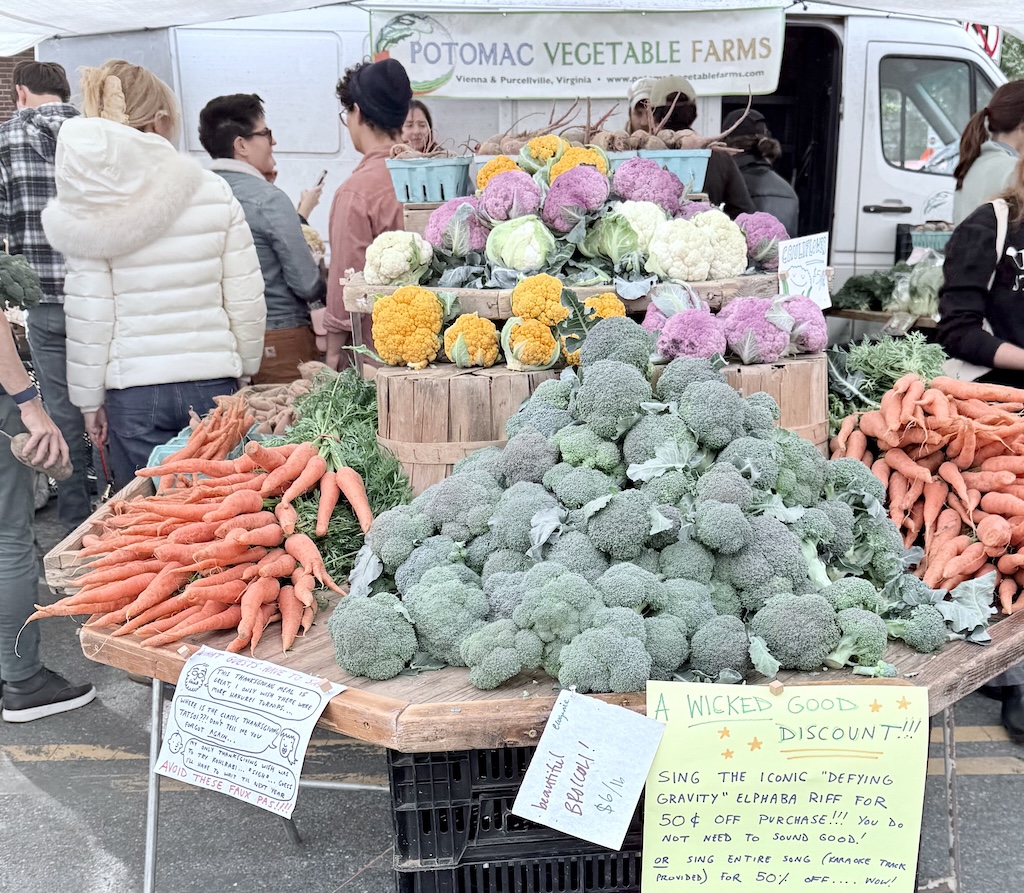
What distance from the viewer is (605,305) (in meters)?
2.67

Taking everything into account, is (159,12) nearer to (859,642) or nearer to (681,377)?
(681,377)

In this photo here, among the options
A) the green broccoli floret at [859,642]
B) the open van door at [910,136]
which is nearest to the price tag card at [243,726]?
the green broccoli floret at [859,642]

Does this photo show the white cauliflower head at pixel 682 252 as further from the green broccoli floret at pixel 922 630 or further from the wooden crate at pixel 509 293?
the green broccoli floret at pixel 922 630

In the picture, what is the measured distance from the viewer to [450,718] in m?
1.62

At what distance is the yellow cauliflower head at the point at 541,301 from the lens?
8.59ft

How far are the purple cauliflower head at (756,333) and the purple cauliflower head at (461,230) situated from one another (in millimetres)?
961

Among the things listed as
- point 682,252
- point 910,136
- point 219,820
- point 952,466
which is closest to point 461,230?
point 682,252

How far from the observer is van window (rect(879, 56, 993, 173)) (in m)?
6.69

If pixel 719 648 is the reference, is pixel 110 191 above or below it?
above

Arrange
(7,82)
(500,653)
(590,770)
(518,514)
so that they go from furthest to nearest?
(7,82) → (518,514) → (500,653) → (590,770)

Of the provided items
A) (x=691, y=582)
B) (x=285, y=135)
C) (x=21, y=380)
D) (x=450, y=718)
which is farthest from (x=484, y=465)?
(x=285, y=135)

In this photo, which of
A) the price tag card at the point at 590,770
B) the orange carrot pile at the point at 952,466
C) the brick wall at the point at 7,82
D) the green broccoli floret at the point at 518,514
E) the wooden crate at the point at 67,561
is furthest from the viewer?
the brick wall at the point at 7,82

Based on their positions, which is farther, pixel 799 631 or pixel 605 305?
pixel 605 305

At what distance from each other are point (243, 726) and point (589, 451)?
0.95 metres
